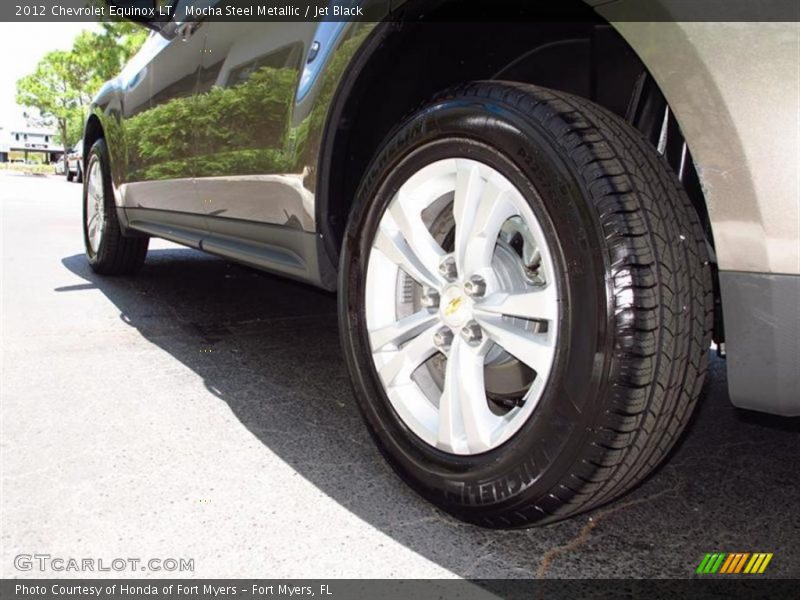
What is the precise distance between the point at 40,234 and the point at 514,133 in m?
7.35

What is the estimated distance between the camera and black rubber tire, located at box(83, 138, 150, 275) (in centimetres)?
469

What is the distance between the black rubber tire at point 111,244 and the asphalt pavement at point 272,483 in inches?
56.5

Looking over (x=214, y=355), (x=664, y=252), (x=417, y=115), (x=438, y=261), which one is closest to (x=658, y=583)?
(x=664, y=252)

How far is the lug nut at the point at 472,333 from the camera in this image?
1776 mm

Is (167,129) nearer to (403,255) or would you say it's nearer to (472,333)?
(403,255)

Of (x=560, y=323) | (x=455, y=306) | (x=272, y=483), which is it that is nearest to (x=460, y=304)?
(x=455, y=306)

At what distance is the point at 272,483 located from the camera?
1.95m

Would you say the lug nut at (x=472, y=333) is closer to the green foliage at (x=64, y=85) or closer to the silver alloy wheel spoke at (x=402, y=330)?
the silver alloy wheel spoke at (x=402, y=330)

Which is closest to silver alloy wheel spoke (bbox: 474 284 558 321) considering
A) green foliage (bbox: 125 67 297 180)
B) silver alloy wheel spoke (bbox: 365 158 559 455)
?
silver alloy wheel spoke (bbox: 365 158 559 455)

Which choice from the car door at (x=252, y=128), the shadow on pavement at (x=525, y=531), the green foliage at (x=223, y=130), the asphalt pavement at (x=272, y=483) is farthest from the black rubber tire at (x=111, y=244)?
the car door at (x=252, y=128)

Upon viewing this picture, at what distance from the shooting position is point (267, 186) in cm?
254

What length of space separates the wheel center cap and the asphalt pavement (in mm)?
460

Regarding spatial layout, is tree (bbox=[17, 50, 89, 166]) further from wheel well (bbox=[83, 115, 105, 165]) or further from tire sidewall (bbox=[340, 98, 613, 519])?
tire sidewall (bbox=[340, 98, 613, 519])

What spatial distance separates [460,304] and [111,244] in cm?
359
